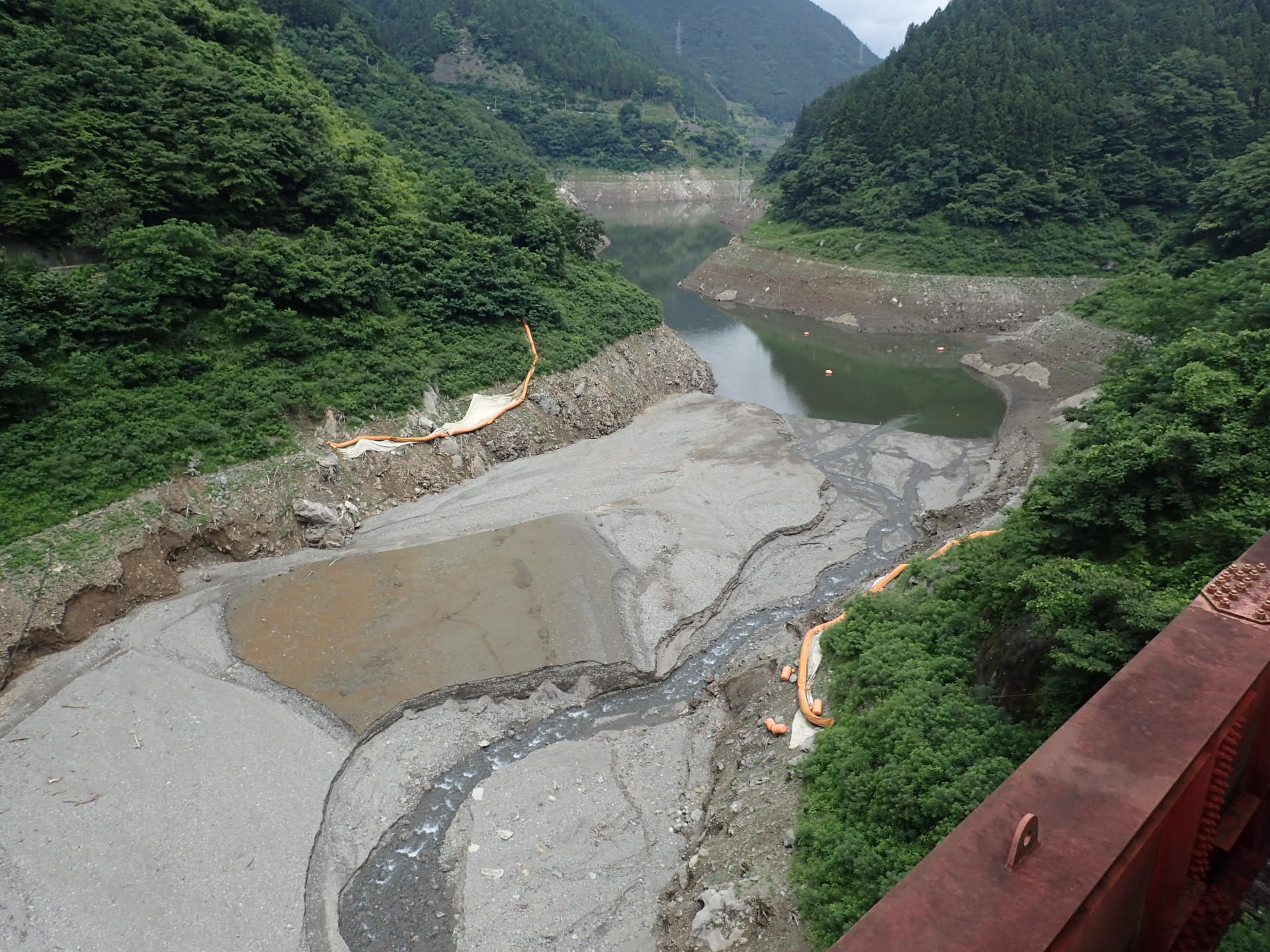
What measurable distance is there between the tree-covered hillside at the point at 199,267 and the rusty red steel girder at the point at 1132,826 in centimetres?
2195

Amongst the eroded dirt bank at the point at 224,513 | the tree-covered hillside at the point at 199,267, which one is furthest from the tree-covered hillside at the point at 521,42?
the eroded dirt bank at the point at 224,513

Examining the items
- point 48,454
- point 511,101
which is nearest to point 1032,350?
point 48,454

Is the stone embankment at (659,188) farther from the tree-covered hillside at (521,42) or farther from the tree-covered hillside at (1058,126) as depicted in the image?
the tree-covered hillside at (1058,126)

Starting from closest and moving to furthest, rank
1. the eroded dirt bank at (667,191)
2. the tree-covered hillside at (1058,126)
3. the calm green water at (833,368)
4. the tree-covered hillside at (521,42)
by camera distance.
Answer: the calm green water at (833,368) < the tree-covered hillside at (1058,126) < the eroded dirt bank at (667,191) < the tree-covered hillside at (521,42)

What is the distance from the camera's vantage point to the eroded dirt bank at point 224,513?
679 inches

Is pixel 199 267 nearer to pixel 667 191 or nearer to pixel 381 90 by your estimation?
pixel 381 90

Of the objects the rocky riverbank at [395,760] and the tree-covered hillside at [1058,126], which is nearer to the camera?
the rocky riverbank at [395,760]

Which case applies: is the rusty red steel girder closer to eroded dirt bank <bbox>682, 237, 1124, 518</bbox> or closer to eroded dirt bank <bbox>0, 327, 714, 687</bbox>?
eroded dirt bank <bbox>0, 327, 714, 687</bbox>

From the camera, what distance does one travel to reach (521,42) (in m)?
115

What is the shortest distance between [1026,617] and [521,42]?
128m

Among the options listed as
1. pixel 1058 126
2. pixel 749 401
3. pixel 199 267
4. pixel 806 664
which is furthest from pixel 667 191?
pixel 806 664

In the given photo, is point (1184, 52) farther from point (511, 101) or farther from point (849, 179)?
point (511, 101)

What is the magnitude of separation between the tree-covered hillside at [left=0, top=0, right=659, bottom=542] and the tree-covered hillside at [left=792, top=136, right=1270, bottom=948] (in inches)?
760

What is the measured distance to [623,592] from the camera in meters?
20.3
